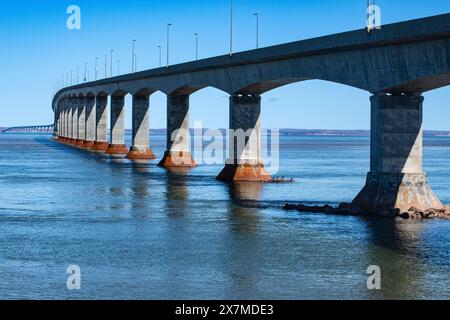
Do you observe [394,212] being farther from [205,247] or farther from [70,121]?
[70,121]

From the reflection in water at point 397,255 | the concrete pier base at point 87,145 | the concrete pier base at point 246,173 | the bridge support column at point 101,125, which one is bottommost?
the reflection in water at point 397,255

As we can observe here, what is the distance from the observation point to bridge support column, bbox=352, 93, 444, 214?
3788 centimetres

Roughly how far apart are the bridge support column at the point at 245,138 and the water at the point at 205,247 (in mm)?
7139

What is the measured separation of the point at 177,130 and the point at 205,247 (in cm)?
4533

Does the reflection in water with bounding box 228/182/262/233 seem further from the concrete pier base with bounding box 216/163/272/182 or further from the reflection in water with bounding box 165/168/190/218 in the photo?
the reflection in water with bounding box 165/168/190/218

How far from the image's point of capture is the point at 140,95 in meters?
91.1

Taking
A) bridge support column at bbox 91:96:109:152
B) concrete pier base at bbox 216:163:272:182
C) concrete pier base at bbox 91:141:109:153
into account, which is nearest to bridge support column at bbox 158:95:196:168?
concrete pier base at bbox 216:163:272:182

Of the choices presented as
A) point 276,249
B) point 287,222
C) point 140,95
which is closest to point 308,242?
point 276,249

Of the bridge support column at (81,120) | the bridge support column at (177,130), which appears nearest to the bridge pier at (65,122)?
the bridge support column at (81,120)

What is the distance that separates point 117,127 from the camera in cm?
10325

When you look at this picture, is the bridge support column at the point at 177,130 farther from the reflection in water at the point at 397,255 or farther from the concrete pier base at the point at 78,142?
the concrete pier base at the point at 78,142

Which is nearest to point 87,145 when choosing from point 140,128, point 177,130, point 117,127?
point 117,127

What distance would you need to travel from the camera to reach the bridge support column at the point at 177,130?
73.6 meters
